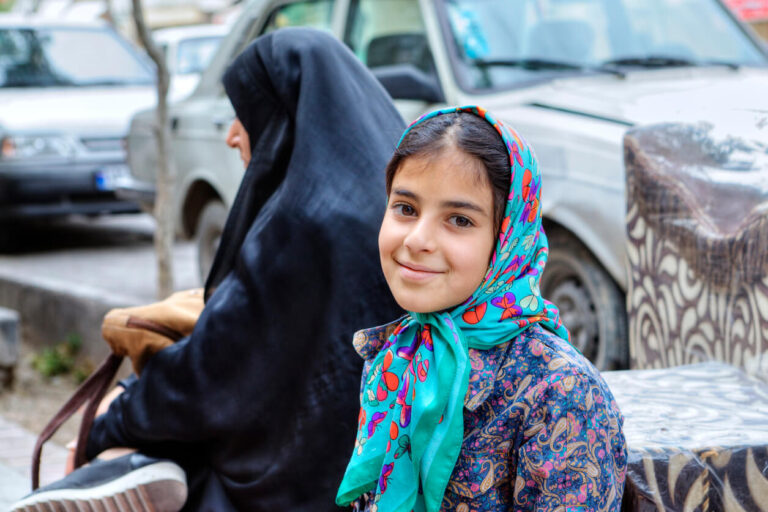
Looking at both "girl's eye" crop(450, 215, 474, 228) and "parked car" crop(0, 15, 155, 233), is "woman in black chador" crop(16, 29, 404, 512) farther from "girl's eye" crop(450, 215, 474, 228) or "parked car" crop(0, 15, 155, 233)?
"parked car" crop(0, 15, 155, 233)

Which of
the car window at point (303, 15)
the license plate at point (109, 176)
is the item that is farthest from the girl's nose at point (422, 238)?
the license plate at point (109, 176)

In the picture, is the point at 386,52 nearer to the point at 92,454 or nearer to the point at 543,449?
the point at 92,454

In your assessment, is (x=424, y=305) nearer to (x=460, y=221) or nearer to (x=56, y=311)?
(x=460, y=221)

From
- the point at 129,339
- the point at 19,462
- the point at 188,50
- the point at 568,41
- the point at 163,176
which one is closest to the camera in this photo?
the point at 129,339

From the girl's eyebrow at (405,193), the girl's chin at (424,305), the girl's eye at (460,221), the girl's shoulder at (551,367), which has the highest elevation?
the girl's eyebrow at (405,193)

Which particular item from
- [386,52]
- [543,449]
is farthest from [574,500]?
[386,52]

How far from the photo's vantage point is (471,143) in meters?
1.60

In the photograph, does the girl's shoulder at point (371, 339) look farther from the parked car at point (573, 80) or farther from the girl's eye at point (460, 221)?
the parked car at point (573, 80)

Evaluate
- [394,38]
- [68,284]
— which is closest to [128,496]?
[394,38]

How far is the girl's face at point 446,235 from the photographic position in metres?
1.61

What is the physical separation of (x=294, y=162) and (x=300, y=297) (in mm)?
307

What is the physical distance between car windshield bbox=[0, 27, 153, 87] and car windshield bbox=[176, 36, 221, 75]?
3992 mm

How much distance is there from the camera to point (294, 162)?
2.26 m

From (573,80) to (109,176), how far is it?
483 cm
